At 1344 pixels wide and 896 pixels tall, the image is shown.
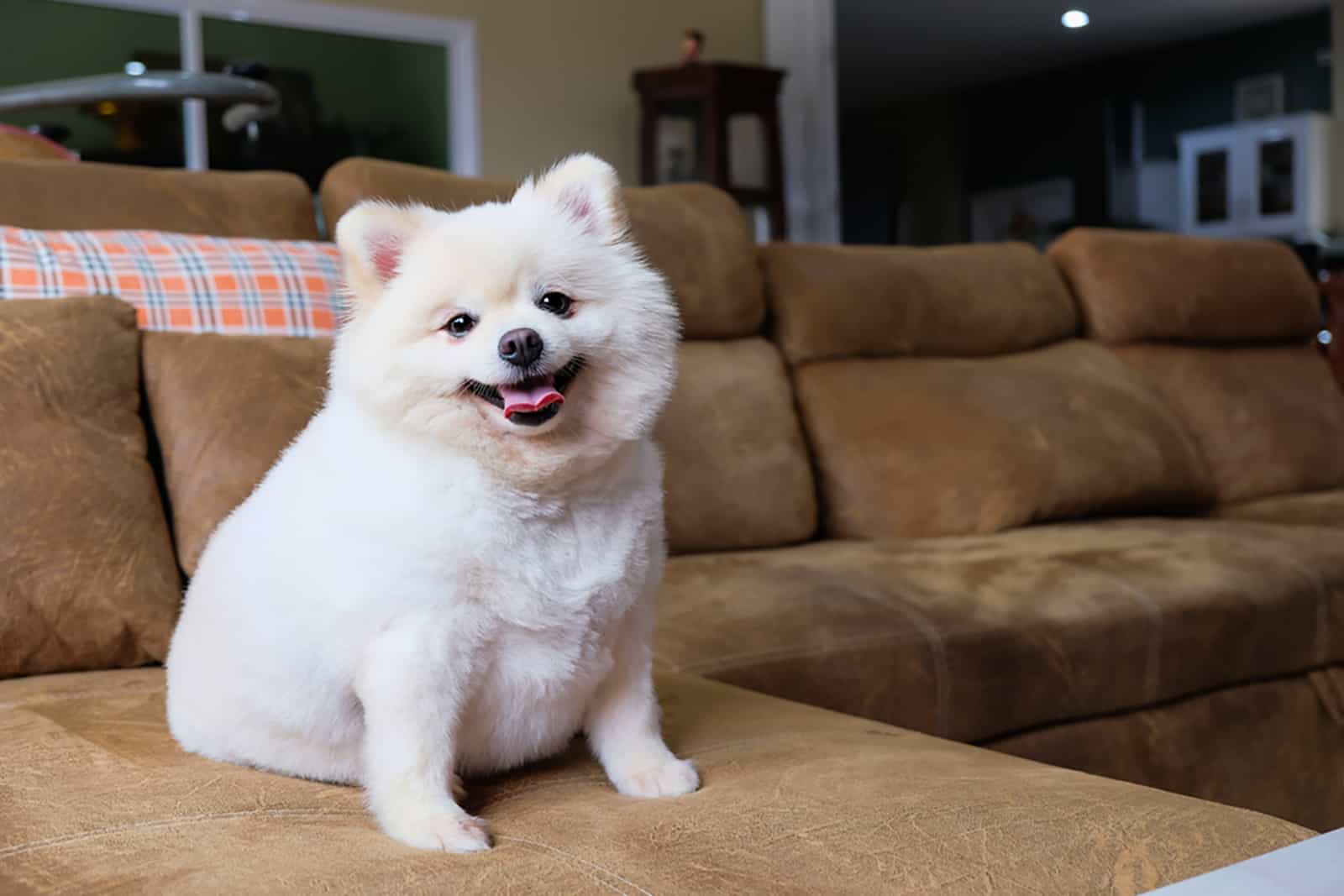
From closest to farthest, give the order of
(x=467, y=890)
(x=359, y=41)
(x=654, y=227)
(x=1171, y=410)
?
(x=467, y=890), (x=654, y=227), (x=1171, y=410), (x=359, y=41)

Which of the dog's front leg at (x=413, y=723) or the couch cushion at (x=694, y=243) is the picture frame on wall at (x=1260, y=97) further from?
the dog's front leg at (x=413, y=723)

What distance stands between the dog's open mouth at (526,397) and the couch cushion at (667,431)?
0.70m

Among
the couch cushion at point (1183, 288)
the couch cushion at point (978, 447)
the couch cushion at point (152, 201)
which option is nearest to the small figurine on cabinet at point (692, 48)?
the couch cushion at point (1183, 288)

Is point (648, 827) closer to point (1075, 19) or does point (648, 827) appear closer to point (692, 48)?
point (692, 48)

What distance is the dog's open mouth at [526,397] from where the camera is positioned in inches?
33.4

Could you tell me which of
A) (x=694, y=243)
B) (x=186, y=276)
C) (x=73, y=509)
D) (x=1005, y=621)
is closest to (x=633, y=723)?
(x=73, y=509)

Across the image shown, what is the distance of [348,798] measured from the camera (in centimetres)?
93

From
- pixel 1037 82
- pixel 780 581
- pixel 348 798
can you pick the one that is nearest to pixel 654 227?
pixel 780 581

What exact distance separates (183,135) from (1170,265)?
123 inches

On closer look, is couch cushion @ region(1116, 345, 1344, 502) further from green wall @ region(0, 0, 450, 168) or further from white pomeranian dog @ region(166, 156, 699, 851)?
green wall @ region(0, 0, 450, 168)

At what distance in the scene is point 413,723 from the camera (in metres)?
0.84

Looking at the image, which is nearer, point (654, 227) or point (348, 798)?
point (348, 798)

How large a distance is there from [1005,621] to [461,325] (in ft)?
3.42

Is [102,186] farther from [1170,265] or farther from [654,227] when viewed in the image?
[1170,265]
